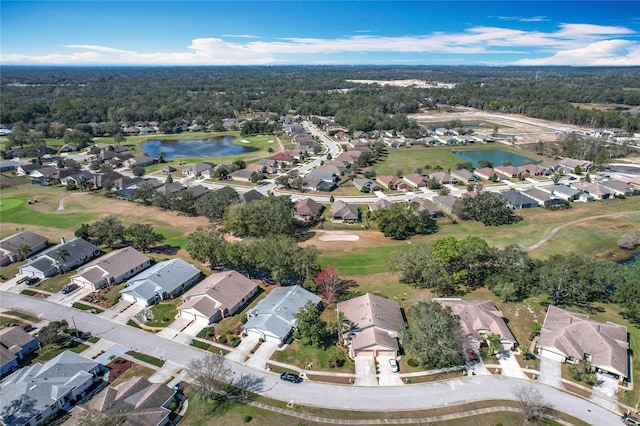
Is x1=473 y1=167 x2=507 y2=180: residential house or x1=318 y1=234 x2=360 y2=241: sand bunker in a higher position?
x1=473 y1=167 x2=507 y2=180: residential house

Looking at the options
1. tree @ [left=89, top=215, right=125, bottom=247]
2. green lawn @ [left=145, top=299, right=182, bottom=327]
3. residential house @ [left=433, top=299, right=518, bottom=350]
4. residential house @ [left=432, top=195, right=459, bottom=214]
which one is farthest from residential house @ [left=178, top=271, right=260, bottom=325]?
residential house @ [left=432, top=195, right=459, bottom=214]

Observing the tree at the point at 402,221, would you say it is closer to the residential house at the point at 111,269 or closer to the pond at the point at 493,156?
the residential house at the point at 111,269

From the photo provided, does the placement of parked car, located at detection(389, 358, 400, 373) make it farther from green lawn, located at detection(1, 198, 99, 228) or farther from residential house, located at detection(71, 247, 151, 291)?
A: green lawn, located at detection(1, 198, 99, 228)

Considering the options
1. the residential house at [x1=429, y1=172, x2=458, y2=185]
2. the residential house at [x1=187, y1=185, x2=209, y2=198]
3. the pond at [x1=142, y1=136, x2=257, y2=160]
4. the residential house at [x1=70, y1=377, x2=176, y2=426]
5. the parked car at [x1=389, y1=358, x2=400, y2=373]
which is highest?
the pond at [x1=142, y1=136, x2=257, y2=160]

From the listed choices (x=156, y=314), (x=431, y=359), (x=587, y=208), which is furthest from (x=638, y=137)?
(x=156, y=314)

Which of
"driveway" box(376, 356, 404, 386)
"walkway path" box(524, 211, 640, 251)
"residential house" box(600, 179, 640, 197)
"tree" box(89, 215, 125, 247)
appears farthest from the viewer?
"residential house" box(600, 179, 640, 197)

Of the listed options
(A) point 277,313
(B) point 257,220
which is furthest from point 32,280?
(A) point 277,313

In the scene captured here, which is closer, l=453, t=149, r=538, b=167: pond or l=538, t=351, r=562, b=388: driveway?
l=538, t=351, r=562, b=388: driveway
